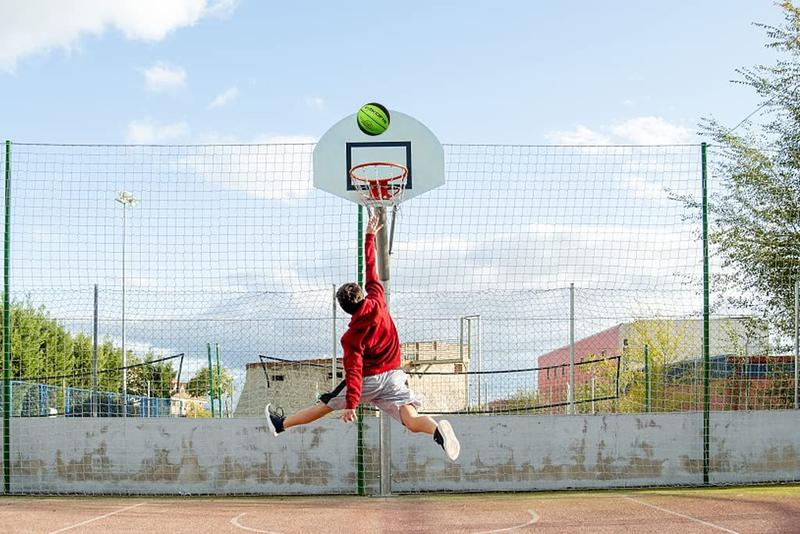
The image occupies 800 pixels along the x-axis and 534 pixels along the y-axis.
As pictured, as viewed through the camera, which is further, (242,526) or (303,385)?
(303,385)

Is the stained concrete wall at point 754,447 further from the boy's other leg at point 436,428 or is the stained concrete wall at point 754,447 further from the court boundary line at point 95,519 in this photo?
the court boundary line at point 95,519

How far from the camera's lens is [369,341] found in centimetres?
755

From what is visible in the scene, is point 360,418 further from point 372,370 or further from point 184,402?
point 184,402

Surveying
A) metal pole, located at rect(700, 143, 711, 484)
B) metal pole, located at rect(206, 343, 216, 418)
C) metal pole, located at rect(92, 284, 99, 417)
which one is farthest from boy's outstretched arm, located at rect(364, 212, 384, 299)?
metal pole, located at rect(700, 143, 711, 484)

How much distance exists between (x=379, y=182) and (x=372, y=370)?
9.99 ft

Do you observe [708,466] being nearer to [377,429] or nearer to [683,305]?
[683,305]

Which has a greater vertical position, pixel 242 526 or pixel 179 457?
pixel 179 457

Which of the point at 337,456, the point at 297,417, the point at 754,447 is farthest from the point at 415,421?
the point at 754,447

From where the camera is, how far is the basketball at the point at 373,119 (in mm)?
10664

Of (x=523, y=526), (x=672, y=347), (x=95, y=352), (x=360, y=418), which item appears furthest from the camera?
(x=672, y=347)

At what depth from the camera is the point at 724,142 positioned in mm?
14656

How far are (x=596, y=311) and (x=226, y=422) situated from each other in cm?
471

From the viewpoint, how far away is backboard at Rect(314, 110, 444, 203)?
423 inches

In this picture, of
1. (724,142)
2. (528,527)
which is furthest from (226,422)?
(724,142)
